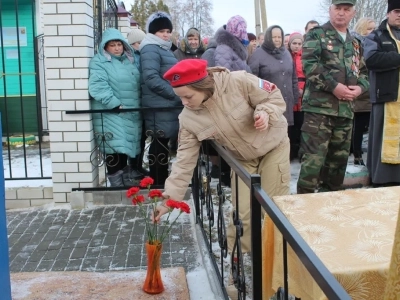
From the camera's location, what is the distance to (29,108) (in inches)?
363

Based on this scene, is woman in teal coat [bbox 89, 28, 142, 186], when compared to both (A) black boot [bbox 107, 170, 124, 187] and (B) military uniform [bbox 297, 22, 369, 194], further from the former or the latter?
(B) military uniform [bbox 297, 22, 369, 194]

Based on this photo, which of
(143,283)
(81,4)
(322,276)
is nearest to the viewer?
(322,276)

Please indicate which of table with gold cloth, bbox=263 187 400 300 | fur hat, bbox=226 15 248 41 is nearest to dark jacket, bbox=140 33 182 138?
fur hat, bbox=226 15 248 41

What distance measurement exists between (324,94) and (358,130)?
2.41m

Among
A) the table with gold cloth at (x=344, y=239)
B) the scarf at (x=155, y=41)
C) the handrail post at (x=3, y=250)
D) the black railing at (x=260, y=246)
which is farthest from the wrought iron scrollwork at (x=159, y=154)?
the table with gold cloth at (x=344, y=239)

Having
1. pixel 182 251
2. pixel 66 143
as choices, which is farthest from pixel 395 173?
pixel 66 143

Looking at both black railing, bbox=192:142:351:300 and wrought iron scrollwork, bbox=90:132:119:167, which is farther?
wrought iron scrollwork, bbox=90:132:119:167

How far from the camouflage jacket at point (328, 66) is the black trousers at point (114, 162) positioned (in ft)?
6.80

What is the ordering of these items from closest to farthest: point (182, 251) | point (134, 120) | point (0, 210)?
point (0, 210) → point (182, 251) → point (134, 120)

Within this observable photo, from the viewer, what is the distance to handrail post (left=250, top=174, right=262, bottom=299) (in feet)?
6.40

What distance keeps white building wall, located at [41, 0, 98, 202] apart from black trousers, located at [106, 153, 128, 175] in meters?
0.20

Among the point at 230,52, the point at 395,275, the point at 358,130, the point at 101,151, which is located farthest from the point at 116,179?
the point at 395,275

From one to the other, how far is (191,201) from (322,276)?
158 inches

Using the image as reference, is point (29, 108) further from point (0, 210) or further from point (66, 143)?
point (0, 210)
